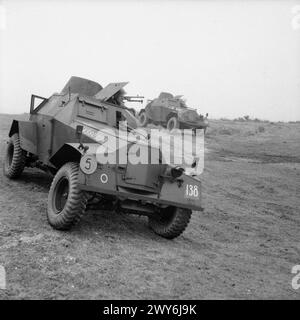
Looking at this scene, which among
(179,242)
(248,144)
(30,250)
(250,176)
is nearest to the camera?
(30,250)

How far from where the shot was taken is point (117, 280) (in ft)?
13.6

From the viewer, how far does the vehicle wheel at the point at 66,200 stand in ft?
16.5

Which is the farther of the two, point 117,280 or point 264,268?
point 264,268

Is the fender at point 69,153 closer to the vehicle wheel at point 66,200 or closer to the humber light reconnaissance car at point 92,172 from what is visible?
the humber light reconnaissance car at point 92,172

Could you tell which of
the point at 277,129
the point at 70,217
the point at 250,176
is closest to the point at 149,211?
the point at 70,217

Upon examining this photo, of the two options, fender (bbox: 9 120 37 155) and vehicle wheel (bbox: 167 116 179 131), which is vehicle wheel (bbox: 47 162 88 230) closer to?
fender (bbox: 9 120 37 155)

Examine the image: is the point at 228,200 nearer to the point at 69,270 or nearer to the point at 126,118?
the point at 126,118

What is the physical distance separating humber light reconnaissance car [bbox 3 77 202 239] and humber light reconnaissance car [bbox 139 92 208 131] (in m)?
12.2

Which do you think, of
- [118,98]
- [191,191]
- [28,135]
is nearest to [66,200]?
[191,191]

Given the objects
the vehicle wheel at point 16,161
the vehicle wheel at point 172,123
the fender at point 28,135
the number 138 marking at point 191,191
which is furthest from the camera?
the vehicle wheel at point 172,123

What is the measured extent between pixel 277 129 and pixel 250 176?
13647 millimetres

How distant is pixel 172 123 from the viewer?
19688 mm

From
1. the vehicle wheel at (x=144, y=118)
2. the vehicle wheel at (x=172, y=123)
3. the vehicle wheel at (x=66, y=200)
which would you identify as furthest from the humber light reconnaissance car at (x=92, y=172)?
the vehicle wheel at (x=144, y=118)

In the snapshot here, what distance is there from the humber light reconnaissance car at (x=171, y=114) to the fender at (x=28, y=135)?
1230cm
